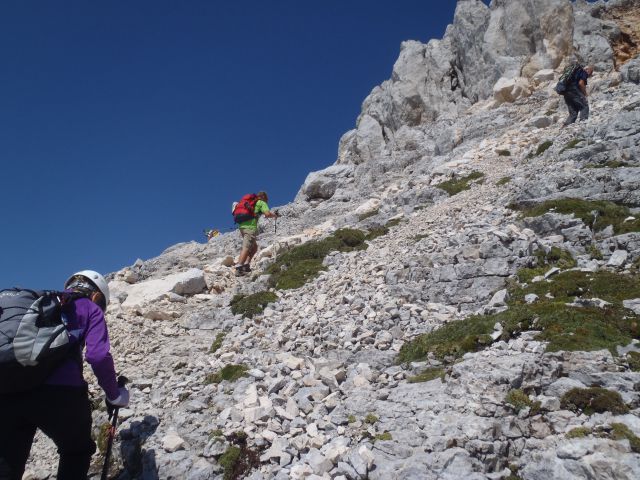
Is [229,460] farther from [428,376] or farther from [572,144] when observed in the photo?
[572,144]

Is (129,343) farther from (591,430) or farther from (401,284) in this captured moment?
(591,430)

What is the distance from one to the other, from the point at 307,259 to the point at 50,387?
13567 mm

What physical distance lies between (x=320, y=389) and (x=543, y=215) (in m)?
9.57

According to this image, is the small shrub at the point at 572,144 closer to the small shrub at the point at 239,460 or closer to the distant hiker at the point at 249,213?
the distant hiker at the point at 249,213

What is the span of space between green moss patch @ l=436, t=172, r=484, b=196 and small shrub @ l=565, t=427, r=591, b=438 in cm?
1791

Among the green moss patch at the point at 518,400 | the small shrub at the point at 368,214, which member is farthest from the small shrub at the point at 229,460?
the small shrub at the point at 368,214

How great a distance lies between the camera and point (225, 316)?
14242 mm

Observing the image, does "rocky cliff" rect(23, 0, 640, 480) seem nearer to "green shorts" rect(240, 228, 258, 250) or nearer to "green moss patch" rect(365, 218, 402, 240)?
"green moss patch" rect(365, 218, 402, 240)

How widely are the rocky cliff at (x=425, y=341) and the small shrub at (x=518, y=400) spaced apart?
2 centimetres

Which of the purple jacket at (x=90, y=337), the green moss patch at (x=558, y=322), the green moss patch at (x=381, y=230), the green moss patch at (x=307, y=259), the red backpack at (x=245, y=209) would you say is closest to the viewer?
the purple jacket at (x=90, y=337)

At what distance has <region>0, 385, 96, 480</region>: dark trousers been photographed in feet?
16.6

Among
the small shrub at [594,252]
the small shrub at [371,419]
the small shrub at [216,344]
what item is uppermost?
the small shrub at [216,344]

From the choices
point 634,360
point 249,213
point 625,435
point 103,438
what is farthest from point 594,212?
point 103,438

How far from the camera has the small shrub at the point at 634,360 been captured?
21.2ft
